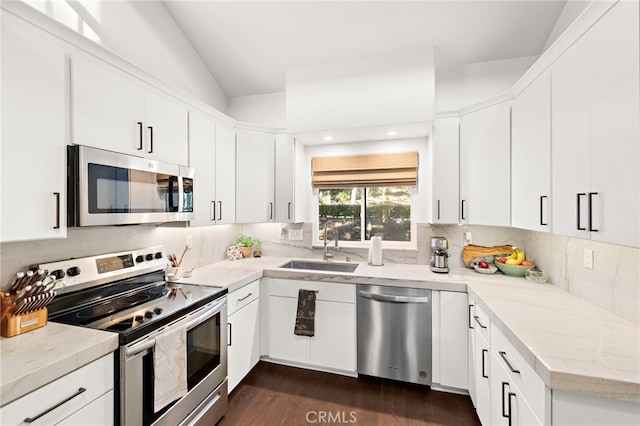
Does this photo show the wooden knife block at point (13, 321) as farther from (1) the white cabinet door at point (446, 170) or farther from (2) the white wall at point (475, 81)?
(2) the white wall at point (475, 81)

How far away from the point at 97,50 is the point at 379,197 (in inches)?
101

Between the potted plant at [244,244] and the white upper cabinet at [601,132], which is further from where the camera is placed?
the potted plant at [244,244]

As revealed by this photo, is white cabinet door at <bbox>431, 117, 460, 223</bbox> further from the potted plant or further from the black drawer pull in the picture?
the black drawer pull

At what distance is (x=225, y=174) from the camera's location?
2.64 metres

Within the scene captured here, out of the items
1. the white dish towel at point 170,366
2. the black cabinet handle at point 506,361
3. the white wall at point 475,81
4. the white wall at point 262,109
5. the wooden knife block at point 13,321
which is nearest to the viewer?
the wooden knife block at point 13,321

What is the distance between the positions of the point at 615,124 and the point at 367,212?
216 cm

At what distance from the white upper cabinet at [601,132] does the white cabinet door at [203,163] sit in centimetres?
243

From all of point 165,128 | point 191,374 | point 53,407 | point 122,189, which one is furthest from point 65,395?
point 165,128

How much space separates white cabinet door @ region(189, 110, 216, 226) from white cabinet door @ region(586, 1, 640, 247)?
2.45 metres

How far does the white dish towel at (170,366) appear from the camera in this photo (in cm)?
142

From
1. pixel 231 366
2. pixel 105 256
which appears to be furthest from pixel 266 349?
pixel 105 256

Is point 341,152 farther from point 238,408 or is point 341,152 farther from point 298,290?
point 238,408

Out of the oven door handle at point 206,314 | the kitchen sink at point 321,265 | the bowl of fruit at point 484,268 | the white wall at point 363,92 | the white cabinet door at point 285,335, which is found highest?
the white wall at point 363,92

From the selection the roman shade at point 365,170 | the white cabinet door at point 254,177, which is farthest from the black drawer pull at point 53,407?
the roman shade at point 365,170
